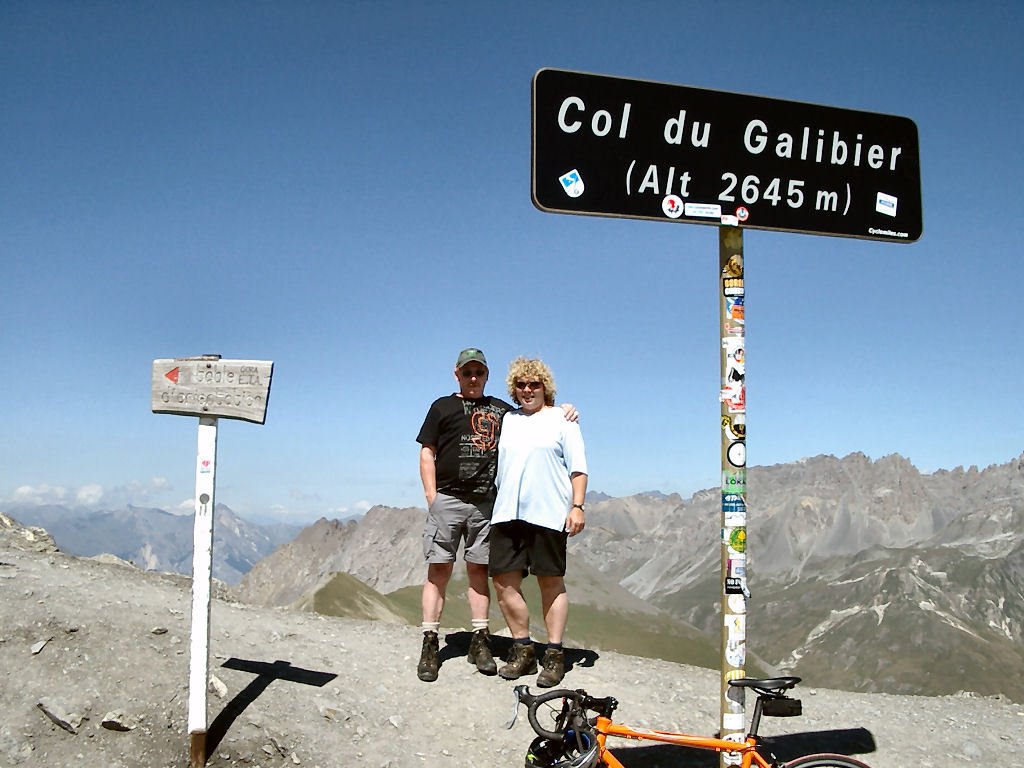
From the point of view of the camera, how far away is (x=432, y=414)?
287 inches

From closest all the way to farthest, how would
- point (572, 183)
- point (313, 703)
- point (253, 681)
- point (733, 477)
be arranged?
1. point (572, 183)
2. point (733, 477)
3. point (313, 703)
4. point (253, 681)

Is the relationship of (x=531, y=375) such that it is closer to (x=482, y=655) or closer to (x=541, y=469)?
(x=541, y=469)

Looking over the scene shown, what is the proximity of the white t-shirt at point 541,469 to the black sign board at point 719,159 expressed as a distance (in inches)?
99.4

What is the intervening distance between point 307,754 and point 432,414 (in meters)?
3.02

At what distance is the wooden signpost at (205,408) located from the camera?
588 centimetres

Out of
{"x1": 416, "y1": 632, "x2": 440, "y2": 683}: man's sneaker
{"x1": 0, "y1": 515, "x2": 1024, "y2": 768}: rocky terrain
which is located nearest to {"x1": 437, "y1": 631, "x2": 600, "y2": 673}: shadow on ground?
{"x1": 0, "y1": 515, "x2": 1024, "y2": 768}: rocky terrain

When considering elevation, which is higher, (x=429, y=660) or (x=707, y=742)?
(x=707, y=742)

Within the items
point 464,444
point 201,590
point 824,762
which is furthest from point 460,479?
point 824,762

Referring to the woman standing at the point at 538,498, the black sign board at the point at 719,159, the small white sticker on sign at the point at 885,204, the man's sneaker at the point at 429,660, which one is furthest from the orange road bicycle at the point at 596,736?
the man's sneaker at the point at 429,660

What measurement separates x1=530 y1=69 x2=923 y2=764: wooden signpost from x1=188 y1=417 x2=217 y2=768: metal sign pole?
10.9ft

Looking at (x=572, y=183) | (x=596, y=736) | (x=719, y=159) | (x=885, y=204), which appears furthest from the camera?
(x=885, y=204)

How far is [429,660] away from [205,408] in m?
3.27

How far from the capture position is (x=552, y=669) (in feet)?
23.1

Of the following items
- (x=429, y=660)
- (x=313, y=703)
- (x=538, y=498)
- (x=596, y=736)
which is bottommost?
(x=313, y=703)
